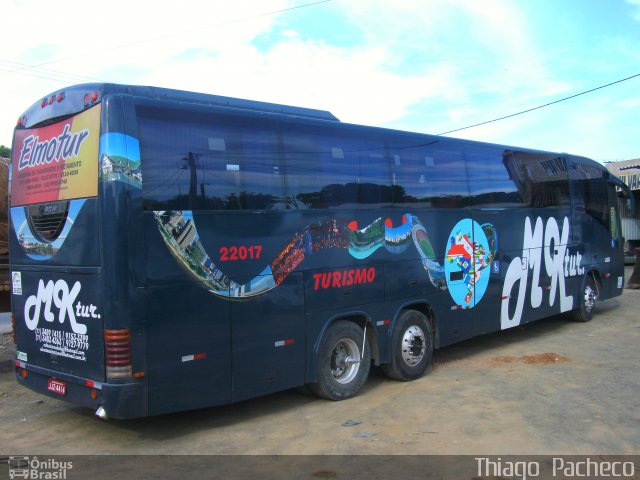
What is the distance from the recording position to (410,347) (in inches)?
320

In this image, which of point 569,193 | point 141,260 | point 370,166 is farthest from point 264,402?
point 569,193

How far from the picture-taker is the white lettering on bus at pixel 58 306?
5.54 metres

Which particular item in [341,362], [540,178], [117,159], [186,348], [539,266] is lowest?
[341,362]

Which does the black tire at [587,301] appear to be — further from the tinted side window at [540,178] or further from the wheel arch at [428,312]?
the wheel arch at [428,312]

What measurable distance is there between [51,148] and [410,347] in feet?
17.2

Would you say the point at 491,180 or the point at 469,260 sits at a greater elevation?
the point at 491,180

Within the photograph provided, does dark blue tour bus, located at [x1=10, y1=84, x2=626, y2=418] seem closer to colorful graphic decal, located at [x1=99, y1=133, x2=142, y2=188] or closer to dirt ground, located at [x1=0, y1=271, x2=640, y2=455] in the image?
colorful graphic decal, located at [x1=99, y1=133, x2=142, y2=188]

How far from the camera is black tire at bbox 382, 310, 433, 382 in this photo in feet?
25.9

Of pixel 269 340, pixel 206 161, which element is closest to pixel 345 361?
pixel 269 340

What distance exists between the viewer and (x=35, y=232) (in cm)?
614

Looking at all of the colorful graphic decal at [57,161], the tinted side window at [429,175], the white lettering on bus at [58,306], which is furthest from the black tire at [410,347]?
the colorful graphic decal at [57,161]

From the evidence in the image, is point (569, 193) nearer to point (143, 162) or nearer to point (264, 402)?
point (264, 402)

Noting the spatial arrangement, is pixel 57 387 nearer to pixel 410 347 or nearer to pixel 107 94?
pixel 107 94

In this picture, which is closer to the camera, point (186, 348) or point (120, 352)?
point (120, 352)
